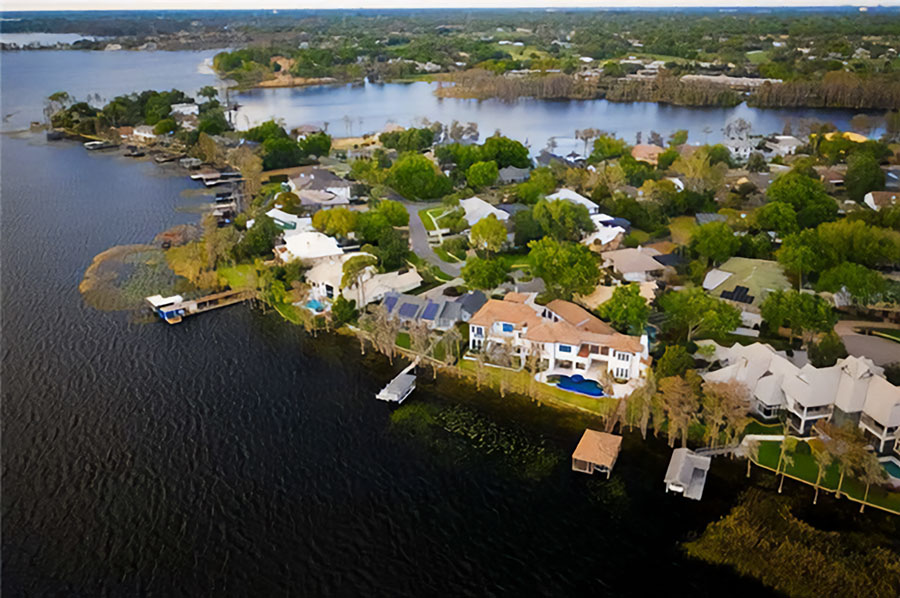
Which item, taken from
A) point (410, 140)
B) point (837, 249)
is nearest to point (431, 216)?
point (410, 140)

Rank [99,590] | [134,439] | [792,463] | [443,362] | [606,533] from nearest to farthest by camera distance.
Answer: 1. [99,590]
2. [606,533]
3. [792,463]
4. [134,439]
5. [443,362]

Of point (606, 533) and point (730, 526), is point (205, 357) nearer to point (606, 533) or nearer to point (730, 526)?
point (606, 533)

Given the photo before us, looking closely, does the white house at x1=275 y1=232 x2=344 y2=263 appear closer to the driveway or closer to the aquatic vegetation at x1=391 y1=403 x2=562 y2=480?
the aquatic vegetation at x1=391 y1=403 x2=562 y2=480

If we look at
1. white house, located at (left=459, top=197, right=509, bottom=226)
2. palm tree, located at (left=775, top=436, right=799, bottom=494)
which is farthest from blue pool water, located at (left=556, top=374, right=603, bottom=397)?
white house, located at (left=459, top=197, right=509, bottom=226)

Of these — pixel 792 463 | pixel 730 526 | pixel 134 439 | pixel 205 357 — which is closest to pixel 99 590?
pixel 134 439

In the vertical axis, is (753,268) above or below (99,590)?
above

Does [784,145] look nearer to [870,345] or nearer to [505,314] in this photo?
[870,345]

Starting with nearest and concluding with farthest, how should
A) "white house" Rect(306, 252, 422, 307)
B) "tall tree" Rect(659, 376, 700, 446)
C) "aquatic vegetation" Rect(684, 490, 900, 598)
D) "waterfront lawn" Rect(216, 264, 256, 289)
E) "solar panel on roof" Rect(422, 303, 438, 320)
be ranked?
"aquatic vegetation" Rect(684, 490, 900, 598) → "tall tree" Rect(659, 376, 700, 446) → "solar panel on roof" Rect(422, 303, 438, 320) → "white house" Rect(306, 252, 422, 307) → "waterfront lawn" Rect(216, 264, 256, 289)
